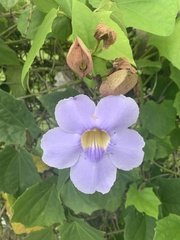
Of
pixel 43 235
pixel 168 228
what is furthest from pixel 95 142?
pixel 43 235

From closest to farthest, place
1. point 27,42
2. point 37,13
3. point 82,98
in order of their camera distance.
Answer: point 82,98 → point 37,13 → point 27,42

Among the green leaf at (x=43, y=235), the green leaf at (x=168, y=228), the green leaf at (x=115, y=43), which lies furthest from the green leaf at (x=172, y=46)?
the green leaf at (x=43, y=235)

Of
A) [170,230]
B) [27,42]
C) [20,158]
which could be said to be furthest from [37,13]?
[170,230]

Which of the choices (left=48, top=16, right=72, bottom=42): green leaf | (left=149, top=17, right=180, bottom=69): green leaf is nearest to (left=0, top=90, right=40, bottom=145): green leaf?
(left=48, top=16, right=72, bottom=42): green leaf

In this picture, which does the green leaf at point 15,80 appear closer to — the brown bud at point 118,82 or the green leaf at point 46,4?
the green leaf at point 46,4

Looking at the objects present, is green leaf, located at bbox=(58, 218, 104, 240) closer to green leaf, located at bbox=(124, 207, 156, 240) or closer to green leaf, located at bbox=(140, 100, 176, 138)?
green leaf, located at bbox=(124, 207, 156, 240)

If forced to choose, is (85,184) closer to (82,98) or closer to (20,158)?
(82,98)
